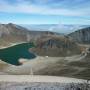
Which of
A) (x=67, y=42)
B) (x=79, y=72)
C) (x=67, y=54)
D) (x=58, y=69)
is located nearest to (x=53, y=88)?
(x=79, y=72)

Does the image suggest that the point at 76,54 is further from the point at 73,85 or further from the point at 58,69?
the point at 73,85

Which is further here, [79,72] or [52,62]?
[52,62]

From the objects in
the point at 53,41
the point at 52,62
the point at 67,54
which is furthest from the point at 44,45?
the point at 52,62

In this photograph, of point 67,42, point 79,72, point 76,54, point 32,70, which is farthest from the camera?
point 67,42

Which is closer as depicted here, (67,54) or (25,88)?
(25,88)

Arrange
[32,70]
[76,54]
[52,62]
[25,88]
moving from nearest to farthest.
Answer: [25,88] → [32,70] → [52,62] → [76,54]

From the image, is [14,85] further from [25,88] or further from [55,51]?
[55,51]
